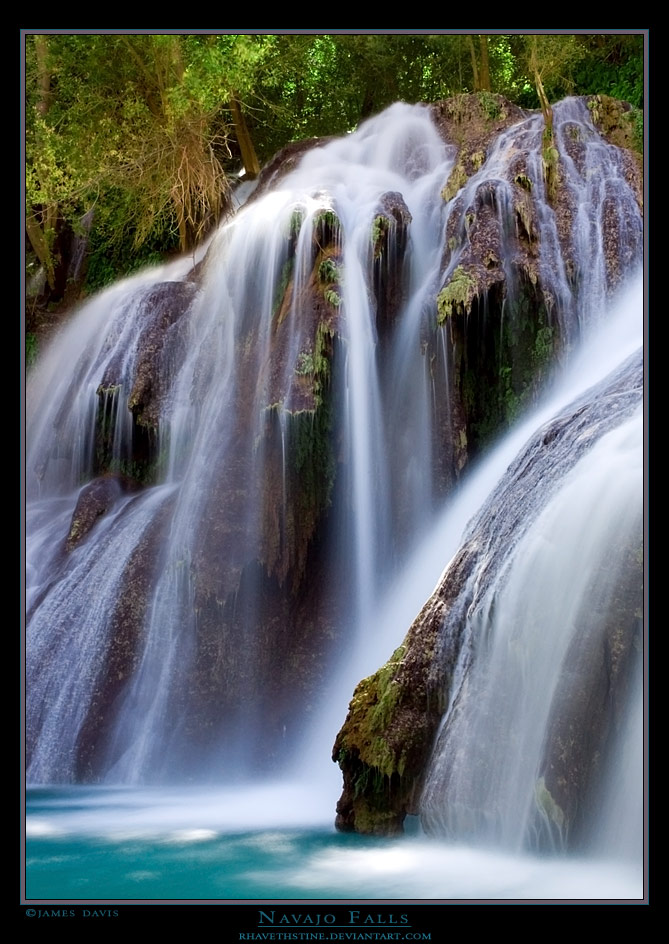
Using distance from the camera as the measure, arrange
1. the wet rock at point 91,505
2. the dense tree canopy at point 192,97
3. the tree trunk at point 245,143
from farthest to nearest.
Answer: the tree trunk at point 245,143
the dense tree canopy at point 192,97
the wet rock at point 91,505

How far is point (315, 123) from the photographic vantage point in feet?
49.5

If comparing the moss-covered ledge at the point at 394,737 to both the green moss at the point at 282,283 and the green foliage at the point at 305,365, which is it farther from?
the green moss at the point at 282,283

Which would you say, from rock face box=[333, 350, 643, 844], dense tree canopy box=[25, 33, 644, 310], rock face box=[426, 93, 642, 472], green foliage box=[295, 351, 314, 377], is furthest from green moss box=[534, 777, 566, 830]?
dense tree canopy box=[25, 33, 644, 310]

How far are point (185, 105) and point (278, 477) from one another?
563 centimetres

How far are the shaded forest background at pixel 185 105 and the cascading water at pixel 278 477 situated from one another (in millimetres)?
2066

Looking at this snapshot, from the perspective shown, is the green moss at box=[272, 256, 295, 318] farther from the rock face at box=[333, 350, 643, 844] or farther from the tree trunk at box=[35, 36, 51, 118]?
the tree trunk at box=[35, 36, 51, 118]

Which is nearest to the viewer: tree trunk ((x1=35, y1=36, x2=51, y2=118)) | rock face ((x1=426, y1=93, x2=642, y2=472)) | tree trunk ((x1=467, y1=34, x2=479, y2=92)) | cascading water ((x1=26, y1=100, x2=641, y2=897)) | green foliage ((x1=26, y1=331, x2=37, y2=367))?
cascading water ((x1=26, y1=100, x2=641, y2=897))

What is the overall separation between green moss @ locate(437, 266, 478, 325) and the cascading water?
120 millimetres

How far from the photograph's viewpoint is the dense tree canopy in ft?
38.5

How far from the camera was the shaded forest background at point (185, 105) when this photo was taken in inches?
463

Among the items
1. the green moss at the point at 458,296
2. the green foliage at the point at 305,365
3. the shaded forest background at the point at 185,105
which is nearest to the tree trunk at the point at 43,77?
the shaded forest background at the point at 185,105

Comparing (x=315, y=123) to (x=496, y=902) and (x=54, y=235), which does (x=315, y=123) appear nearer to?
(x=54, y=235)

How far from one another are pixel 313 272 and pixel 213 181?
4317 millimetres

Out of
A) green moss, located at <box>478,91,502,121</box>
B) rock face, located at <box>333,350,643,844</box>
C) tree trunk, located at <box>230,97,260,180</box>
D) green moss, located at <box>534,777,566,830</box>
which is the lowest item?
green moss, located at <box>534,777,566,830</box>
